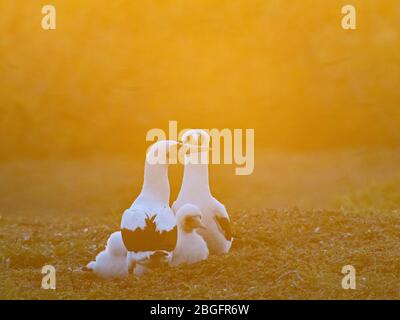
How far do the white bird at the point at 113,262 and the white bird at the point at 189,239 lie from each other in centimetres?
31

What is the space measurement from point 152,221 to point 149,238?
101 mm

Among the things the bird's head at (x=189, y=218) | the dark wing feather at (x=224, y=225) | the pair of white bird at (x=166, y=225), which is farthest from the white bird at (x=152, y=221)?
the dark wing feather at (x=224, y=225)

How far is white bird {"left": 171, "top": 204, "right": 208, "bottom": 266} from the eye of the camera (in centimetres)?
511

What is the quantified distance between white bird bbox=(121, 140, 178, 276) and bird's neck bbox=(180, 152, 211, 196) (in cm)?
32

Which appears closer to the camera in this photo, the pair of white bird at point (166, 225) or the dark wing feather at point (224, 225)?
the pair of white bird at point (166, 225)

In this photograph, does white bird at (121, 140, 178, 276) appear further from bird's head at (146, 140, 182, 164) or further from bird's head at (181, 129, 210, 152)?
bird's head at (181, 129, 210, 152)

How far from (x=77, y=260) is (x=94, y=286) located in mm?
750

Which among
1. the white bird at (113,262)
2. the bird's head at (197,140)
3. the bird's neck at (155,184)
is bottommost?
the white bird at (113,262)

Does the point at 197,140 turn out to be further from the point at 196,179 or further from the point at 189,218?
the point at 189,218

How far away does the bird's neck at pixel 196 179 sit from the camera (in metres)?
5.34

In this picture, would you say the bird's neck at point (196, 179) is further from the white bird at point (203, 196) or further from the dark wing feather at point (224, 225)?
the dark wing feather at point (224, 225)

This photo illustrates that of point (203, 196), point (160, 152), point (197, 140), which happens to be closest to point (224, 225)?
point (203, 196)

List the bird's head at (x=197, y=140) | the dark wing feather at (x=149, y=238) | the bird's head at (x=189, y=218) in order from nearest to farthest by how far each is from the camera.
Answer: the dark wing feather at (x=149, y=238) < the bird's head at (x=189, y=218) < the bird's head at (x=197, y=140)

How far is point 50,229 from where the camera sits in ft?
22.6
